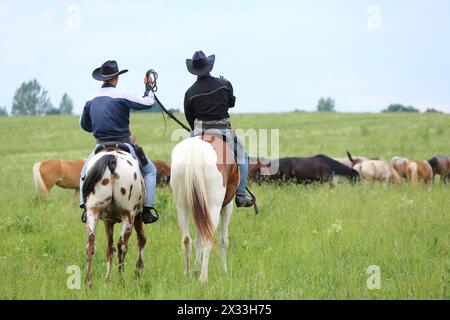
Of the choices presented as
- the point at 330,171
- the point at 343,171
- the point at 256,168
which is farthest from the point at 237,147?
the point at 343,171

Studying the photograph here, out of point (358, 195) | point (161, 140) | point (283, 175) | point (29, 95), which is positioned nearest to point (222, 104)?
point (358, 195)

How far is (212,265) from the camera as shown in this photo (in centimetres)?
855

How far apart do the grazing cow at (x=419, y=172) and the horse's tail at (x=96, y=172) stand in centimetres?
1411

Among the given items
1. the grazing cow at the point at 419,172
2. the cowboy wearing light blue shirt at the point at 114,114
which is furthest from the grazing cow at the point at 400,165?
the cowboy wearing light blue shirt at the point at 114,114

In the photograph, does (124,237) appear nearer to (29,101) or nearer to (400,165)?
(400,165)

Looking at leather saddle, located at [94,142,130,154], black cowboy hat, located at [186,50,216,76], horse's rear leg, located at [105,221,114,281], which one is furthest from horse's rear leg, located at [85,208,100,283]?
black cowboy hat, located at [186,50,216,76]

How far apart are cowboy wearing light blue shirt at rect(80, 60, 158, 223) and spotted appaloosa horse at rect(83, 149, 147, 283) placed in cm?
34

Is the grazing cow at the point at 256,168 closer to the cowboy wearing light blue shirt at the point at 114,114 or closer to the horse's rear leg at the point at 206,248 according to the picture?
the cowboy wearing light blue shirt at the point at 114,114

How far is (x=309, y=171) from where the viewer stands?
18938 mm

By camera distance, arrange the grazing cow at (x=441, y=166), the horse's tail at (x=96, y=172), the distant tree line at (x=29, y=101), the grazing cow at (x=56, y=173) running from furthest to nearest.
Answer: the distant tree line at (x=29, y=101) < the grazing cow at (x=441, y=166) < the grazing cow at (x=56, y=173) < the horse's tail at (x=96, y=172)

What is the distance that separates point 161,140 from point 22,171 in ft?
55.5

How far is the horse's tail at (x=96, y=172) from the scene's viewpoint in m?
7.20

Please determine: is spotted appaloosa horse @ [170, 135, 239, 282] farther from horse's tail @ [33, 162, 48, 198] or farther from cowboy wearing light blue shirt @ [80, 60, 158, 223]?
horse's tail @ [33, 162, 48, 198]

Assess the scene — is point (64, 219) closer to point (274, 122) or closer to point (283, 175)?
point (283, 175)
